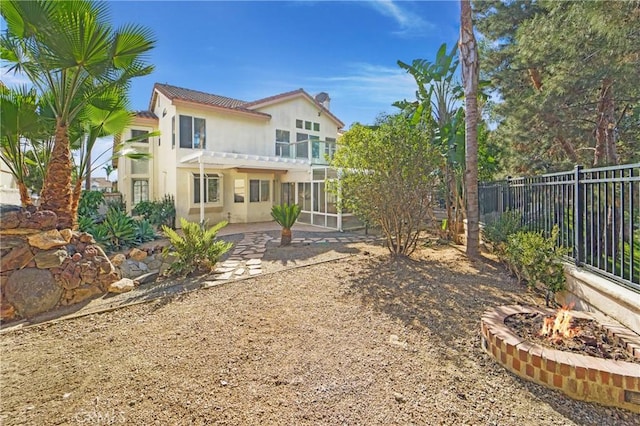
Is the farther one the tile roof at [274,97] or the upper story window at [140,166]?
the upper story window at [140,166]

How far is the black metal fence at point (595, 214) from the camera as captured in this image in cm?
373

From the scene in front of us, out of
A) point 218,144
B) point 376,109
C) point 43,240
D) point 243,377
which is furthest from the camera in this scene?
point 218,144

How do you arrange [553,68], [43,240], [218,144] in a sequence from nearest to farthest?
[43,240] < [553,68] < [218,144]

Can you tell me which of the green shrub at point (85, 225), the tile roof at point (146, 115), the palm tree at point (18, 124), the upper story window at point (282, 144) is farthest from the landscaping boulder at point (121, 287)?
the tile roof at point (146, 115)

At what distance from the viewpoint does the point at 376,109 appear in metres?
12.6

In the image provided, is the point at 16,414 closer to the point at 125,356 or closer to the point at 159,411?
the point at 125,356

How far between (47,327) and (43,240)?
2070 mm

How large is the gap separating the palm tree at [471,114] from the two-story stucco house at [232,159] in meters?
6.85

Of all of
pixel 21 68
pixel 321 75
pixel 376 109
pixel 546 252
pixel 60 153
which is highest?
pixel 321 75

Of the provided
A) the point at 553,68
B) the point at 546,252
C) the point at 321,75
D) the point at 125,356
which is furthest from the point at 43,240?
the point at 321,75

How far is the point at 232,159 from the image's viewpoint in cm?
1372

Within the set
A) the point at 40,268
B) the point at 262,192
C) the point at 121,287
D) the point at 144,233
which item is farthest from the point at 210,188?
the point at 40,268

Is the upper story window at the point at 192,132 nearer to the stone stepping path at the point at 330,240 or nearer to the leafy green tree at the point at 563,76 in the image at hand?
the stone stepping path at the point at 330,240

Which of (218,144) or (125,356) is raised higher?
(218,144)
